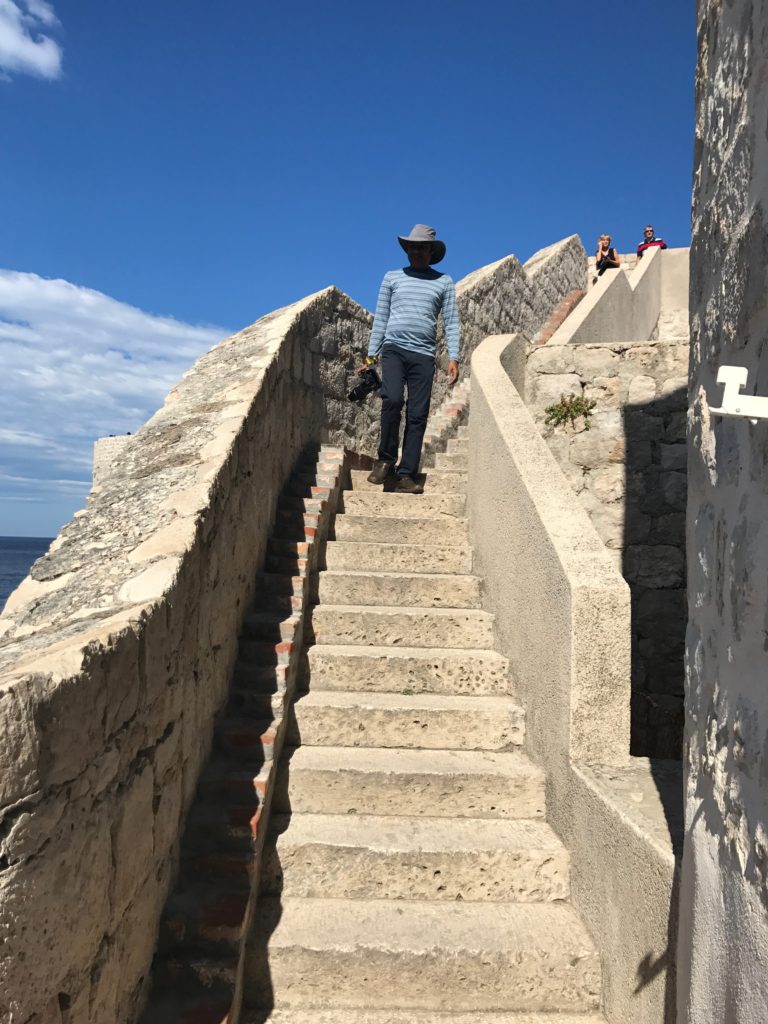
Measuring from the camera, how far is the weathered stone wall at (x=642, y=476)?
5.41 meters

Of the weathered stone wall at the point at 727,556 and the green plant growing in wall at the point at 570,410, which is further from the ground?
the green plant growing in wall at the point at 570,410

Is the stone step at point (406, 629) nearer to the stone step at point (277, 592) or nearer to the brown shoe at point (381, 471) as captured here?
the stone step at point (277, 592)

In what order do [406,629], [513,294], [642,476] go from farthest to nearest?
[513,294], [642,476], [406,629]

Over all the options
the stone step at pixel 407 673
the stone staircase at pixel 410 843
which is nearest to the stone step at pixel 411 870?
the stone staircase at pixel 410 843

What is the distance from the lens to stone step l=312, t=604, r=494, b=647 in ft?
12.8

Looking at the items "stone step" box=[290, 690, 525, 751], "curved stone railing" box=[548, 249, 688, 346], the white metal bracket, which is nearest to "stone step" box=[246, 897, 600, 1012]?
"stone step" box=[290, 690, 525, 751]

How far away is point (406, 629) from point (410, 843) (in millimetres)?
1209

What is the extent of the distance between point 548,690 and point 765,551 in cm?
175

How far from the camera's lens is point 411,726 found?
→ 134 inches

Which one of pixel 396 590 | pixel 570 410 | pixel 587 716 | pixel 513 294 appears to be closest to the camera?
pixel 587 716

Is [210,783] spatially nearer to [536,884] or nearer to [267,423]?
[536,884]

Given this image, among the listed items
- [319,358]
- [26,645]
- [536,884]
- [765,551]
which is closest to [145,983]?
[26,645]

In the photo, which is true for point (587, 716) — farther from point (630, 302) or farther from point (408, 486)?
point (630, 302)

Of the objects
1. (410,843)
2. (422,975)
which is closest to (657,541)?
(410,843)
